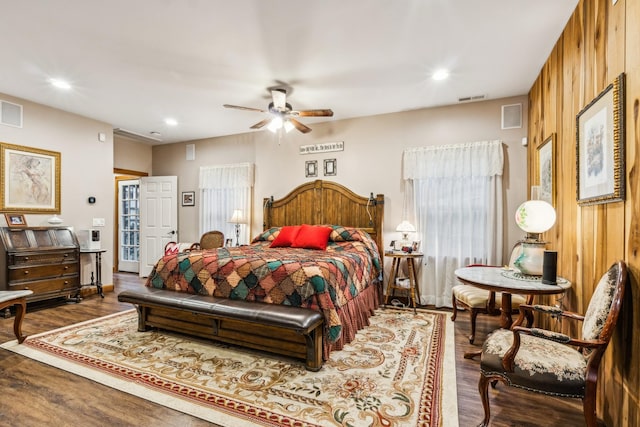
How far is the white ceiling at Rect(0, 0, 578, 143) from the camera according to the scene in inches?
95.1

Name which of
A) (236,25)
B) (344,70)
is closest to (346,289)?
(344,70)

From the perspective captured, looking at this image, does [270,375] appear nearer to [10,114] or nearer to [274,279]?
[274,279]

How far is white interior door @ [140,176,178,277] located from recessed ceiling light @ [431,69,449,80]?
510 centimetres

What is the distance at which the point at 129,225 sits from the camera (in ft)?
23.8

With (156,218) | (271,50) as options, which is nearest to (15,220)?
(156,218)

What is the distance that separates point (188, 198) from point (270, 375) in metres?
4.85

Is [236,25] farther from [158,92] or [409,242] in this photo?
[409,242]

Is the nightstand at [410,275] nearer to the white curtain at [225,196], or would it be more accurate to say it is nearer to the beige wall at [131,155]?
the white curtain at [225,196]

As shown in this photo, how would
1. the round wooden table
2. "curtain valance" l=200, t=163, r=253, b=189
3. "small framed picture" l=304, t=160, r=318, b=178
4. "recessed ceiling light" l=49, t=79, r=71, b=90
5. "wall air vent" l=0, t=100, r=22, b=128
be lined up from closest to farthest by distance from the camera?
the round wooden table
"recessed ceiling light" l=49, t=79, r=71, b=90
"wall air vent" l=0, t=100, r=22, b=128
"small framed picture" l=304, t=160, r=318, b=178
"curtain valance" l=200, t=163, r=253, b=189

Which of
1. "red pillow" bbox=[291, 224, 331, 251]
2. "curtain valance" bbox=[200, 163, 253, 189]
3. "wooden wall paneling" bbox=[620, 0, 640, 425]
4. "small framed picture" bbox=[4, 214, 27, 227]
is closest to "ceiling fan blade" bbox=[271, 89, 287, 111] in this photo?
"red pillow" bbox=[291, 224, 331, 251]

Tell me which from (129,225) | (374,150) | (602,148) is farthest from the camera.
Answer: (129,225)

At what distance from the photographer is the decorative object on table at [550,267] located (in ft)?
7.36

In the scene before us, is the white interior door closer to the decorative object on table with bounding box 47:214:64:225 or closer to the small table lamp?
the decorative object on table with bounding box 47:214:64:225

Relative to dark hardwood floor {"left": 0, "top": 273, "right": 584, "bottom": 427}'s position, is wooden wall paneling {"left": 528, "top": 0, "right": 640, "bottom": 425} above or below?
above
